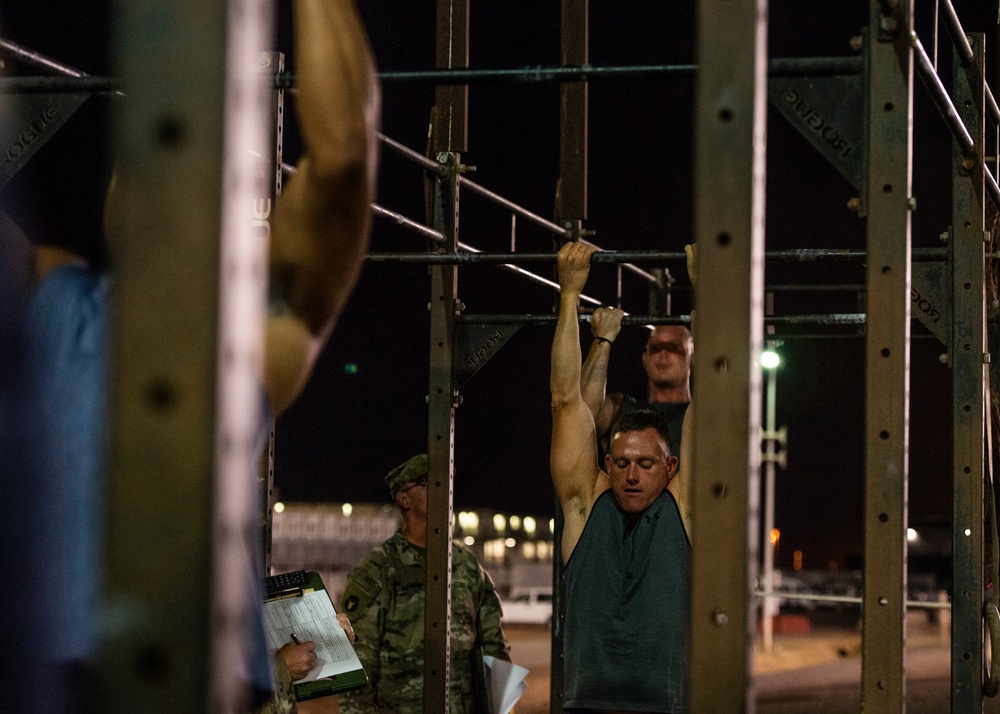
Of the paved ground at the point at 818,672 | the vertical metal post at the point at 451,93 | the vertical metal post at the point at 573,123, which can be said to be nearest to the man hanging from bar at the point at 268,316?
the vertical metal post at the point at 451,93

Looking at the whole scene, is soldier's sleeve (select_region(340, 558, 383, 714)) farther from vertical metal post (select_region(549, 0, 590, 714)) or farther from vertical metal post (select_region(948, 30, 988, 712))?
vertical metal post (select_region(948, 30, 988, 712))

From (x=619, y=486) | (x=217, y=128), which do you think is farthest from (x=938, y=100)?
(x=217, y=128)

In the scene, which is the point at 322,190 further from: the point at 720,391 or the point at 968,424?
the point at 968,424

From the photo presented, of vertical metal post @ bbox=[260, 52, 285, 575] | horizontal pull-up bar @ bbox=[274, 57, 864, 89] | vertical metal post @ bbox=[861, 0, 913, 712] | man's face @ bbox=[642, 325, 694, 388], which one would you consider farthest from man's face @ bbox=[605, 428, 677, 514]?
vertical metal post @ bbox=[861, 0, 913, 712]

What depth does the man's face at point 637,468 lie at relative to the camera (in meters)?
4.22

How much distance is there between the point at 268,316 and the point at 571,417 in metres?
2.97

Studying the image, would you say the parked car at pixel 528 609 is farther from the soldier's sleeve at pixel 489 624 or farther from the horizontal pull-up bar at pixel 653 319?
the horizontal pull-up bar at pixel 653 319

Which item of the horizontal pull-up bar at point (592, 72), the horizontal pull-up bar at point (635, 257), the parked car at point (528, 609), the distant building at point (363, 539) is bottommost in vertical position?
the parked car at point (528, 609)

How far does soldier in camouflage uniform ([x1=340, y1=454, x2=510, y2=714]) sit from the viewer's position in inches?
233

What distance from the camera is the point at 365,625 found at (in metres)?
5.96

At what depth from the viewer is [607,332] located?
4.74m

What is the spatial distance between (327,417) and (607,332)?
9.93m

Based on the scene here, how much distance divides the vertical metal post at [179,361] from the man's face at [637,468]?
3.27 m

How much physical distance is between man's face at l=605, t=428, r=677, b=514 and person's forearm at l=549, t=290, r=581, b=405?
230mm
